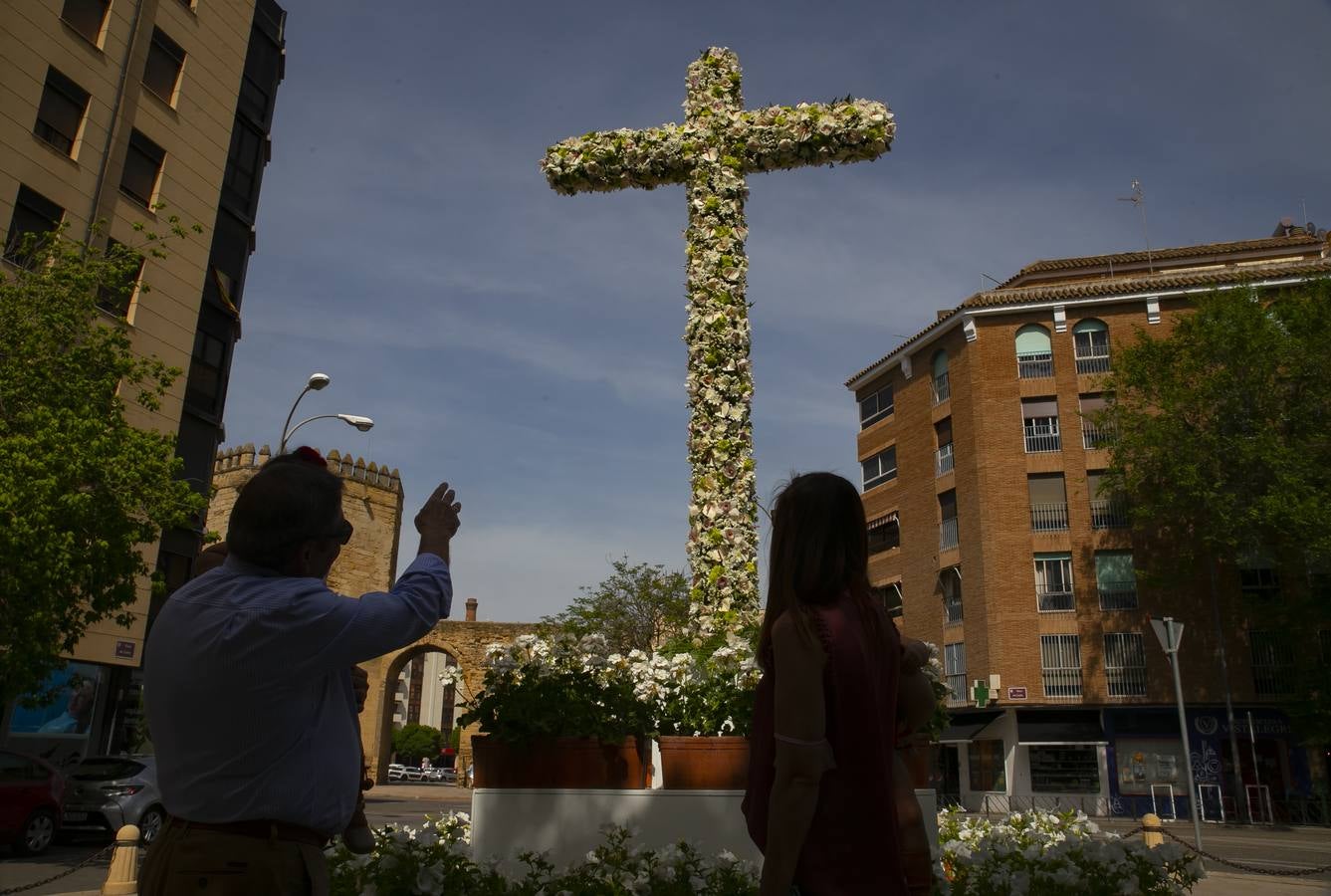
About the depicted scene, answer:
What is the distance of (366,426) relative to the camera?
1706cm

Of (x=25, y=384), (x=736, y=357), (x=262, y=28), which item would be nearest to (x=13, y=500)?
(x=25, y=384)

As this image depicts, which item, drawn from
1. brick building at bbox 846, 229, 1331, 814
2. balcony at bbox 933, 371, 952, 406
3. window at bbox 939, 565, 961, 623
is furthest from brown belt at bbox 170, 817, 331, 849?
balcony at bbox 933, 371, 952, 406

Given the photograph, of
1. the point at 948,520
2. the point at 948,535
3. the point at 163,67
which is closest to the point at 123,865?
the point at 163,67

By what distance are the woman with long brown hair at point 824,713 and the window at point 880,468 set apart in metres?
37.1

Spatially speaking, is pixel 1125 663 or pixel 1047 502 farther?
pixel 1047 502

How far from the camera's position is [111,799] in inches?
554

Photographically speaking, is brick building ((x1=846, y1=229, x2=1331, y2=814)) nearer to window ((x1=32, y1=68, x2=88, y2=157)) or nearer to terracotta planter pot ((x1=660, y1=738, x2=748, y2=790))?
window ((x1=32, y1=68, x2=88, y2=157))

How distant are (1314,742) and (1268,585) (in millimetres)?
5315

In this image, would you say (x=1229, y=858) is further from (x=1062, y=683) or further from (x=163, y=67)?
(x=163, y=67)

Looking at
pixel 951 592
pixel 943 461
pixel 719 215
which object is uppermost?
pixel 943 461

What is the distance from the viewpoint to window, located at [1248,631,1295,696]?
29641 millimetres

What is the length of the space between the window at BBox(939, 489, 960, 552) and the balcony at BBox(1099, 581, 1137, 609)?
5.11m

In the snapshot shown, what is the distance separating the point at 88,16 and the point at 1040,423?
1177 inches

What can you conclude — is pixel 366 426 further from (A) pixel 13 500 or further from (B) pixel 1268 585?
(B) pixel 1268 585
